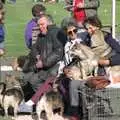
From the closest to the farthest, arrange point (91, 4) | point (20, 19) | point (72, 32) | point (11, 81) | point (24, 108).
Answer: point (72, 32)
point (24, 108)
point (11, 81)
point (91, 4)
point (20, 19)

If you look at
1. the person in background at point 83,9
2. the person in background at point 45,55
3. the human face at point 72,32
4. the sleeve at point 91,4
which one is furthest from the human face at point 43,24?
the sleeve at point 91,4

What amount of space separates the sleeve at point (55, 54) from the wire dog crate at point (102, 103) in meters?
1.00

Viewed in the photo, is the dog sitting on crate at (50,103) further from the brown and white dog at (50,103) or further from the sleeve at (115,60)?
the sleeve at (115,60)

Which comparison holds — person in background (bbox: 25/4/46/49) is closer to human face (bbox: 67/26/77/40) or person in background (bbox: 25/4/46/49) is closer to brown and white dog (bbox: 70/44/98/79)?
human face (bbox: 67/26/77/40)

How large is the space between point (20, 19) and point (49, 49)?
1260 centimetres

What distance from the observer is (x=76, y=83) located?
7.88 meters

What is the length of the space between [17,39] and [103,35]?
27.3 feet

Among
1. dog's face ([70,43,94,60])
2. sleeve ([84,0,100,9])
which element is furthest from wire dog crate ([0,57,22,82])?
sleeve ([84,0,100,9])

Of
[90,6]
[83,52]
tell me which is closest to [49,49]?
[83,52]

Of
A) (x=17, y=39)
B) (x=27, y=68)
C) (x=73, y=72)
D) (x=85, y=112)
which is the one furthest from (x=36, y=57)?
(x=17, y=39)

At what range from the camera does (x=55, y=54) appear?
8.45 m

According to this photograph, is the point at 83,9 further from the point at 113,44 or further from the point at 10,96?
the point at 10,96

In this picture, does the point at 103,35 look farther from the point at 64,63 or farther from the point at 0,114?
the point at 0,114

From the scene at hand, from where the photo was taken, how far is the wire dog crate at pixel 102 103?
24.7ft
